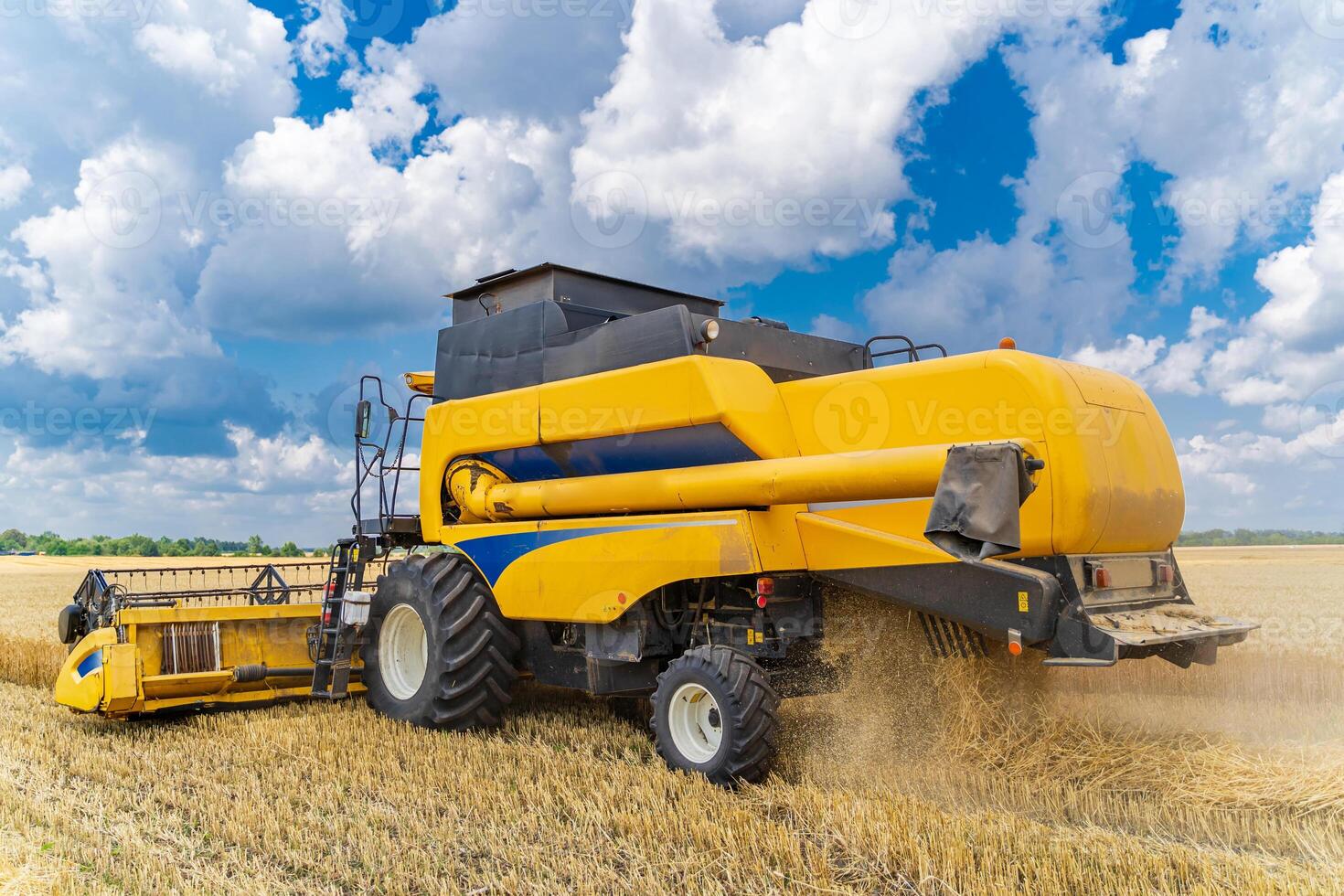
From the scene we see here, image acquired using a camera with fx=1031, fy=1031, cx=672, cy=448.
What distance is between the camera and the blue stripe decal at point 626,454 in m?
6.10

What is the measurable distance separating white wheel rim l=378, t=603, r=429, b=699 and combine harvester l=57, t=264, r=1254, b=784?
2 centimetres

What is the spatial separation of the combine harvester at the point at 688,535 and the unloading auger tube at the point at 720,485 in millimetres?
18

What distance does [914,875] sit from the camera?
4066mm

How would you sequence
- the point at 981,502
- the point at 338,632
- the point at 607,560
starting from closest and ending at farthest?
1. the point at 981,502
2. the point at 607,560
3. the point at 338,632

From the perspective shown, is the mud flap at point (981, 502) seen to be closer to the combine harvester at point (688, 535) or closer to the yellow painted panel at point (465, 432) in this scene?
the combine harvester at point (688, 535)

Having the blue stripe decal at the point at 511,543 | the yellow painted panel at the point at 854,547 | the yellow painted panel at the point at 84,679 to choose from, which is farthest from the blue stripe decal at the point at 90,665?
the yellow painted panel at the point at 854,547

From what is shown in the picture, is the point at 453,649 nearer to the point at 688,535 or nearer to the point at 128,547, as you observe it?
the point at 688,535

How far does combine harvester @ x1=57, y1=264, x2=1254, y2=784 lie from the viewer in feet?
17.4

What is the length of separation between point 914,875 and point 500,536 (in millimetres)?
4026

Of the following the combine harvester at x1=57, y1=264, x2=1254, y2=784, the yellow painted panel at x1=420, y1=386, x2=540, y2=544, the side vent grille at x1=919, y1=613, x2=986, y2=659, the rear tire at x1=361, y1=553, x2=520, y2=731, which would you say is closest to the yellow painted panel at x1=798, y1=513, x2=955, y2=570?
the combine harvester at x1=57, y1=264, x2=1254, y2=784

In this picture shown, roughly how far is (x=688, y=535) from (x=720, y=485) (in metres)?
0.36

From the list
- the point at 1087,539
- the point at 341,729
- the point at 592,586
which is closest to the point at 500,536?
the point at 592,586

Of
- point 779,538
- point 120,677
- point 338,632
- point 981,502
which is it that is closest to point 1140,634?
point 981,502

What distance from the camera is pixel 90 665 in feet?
24.2
